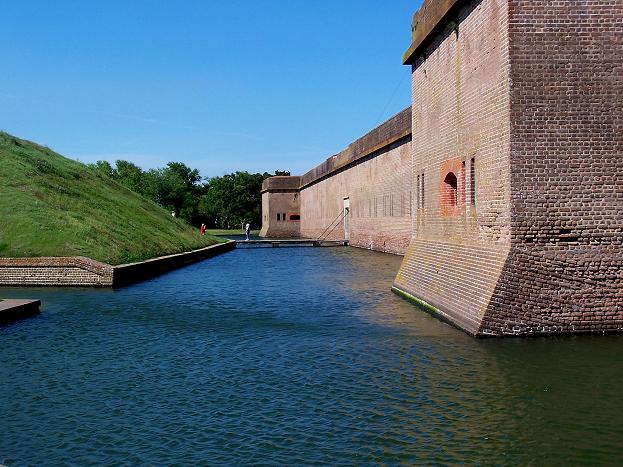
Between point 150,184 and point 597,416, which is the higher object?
point 150,184

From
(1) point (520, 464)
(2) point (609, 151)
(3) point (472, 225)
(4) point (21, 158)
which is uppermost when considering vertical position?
(4) point (21, 158)

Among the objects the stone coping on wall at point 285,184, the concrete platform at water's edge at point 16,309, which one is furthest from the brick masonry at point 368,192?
the concrete platform at water's edge at point 16,309

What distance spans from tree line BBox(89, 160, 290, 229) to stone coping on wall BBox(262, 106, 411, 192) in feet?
106

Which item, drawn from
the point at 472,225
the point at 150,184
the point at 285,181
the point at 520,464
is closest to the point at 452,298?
the point at 472,225

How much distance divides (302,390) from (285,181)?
6165 cm

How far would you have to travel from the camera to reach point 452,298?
11141 millimetres

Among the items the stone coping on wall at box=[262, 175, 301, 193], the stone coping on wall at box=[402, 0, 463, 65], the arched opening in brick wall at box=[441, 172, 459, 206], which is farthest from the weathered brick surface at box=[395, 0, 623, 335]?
the stone coping on wall at box=[262, 175, 301, 193]

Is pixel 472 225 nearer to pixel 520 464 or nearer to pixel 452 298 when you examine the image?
pixel 452 298

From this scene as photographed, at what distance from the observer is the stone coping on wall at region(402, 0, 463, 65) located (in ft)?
41.4

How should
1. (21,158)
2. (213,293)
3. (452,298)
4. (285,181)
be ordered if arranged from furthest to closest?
(285,181)
(21,158)
(213,293)
(452,298)

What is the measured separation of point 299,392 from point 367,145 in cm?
2949

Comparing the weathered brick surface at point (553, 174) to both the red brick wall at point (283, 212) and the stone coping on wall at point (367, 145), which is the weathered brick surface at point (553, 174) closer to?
the stone coping on wall at point (367, 145)

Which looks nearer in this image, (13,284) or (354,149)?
(13,284)

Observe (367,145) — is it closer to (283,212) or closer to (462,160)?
(462,160)
